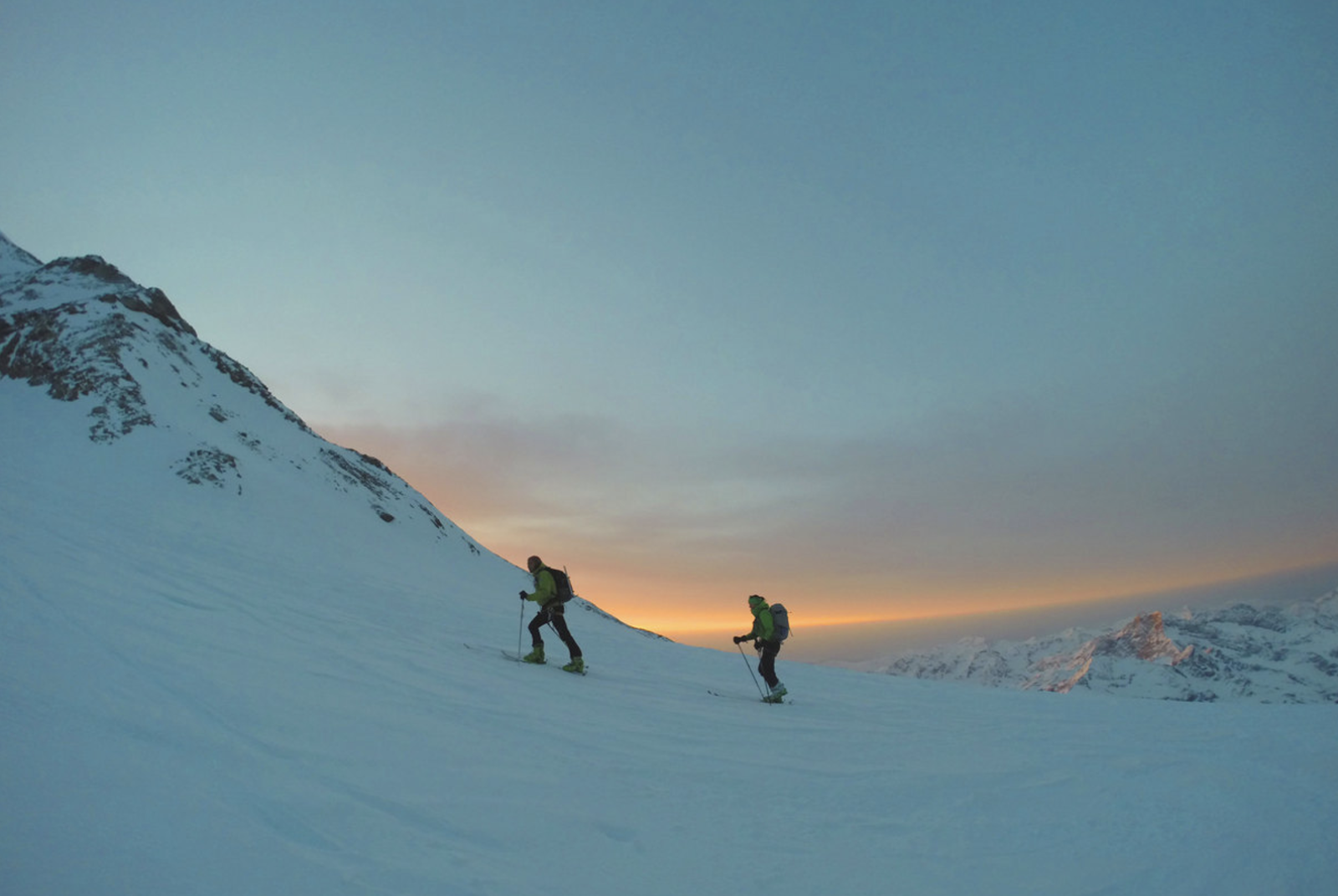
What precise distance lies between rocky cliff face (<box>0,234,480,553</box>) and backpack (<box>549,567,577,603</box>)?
17.8m

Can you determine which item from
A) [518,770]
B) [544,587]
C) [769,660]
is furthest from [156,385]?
[518,770]

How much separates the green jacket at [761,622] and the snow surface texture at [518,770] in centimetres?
135

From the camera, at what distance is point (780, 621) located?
42.8ft

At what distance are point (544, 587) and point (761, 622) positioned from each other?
4565 mm

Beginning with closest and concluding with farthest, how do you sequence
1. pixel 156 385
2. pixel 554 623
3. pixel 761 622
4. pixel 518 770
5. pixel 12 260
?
1. pixel 518 770
2. pixel 554 623
3. pixel 761 622
4. pixel 156 385
5. pixel 12 260

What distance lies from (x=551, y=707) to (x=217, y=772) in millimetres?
4895

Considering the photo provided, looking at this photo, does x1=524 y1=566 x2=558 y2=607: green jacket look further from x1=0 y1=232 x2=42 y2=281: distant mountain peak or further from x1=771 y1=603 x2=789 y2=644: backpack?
x1=0 y1=232 x2=42 y2=281: distant mountain peak

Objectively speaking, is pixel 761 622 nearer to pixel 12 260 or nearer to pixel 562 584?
pixel 562 584

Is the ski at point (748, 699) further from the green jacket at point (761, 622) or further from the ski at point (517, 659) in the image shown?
the ski at point (517, 659)

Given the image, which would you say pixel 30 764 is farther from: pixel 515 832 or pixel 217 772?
pixel 515 832

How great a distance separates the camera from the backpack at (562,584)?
12.7 m

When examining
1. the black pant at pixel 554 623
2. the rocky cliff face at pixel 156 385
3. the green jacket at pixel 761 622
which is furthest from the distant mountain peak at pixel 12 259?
the green jacket at pixel 761 622

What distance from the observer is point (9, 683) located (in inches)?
190

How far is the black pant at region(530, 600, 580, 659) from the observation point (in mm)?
12359
